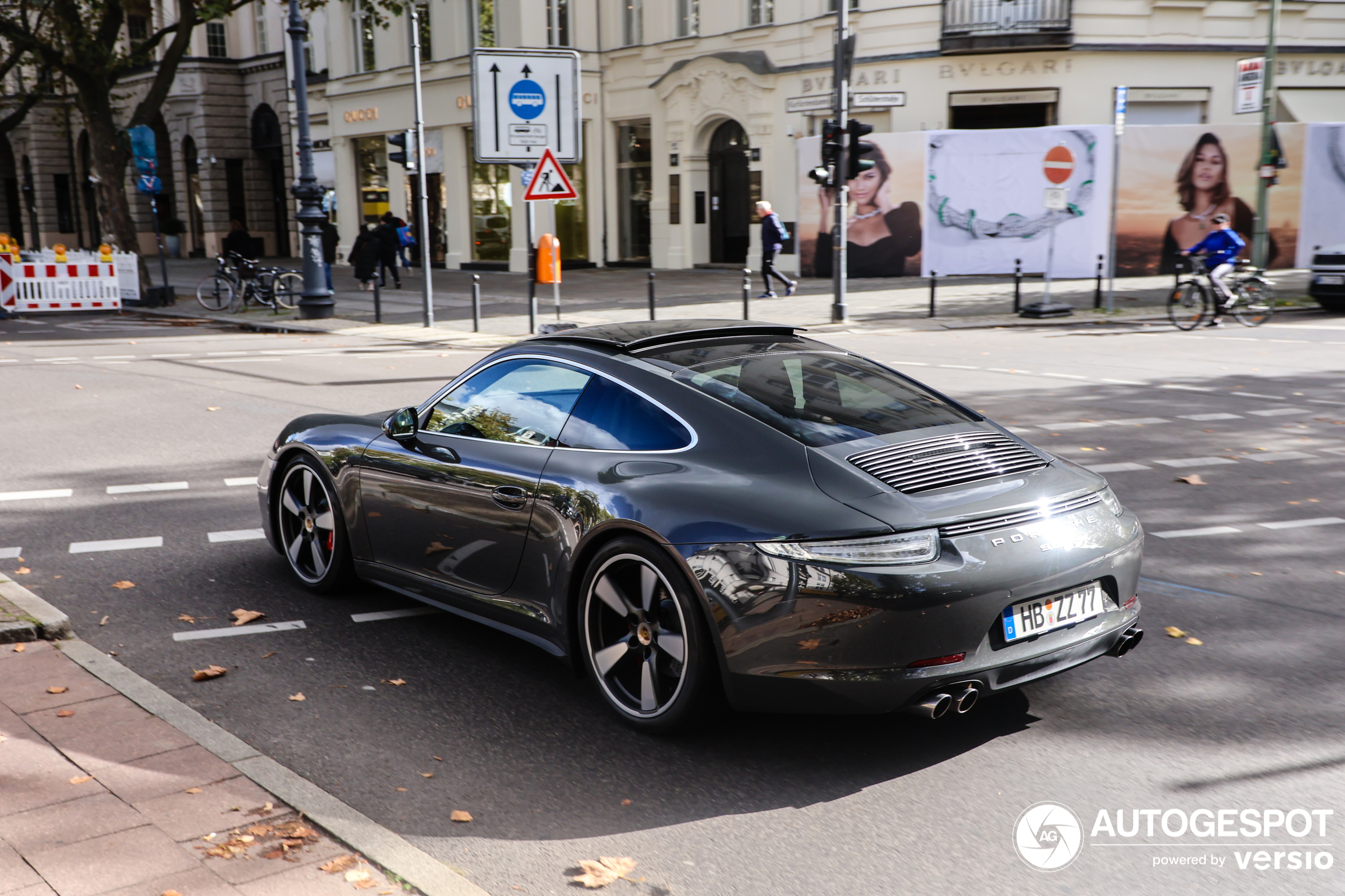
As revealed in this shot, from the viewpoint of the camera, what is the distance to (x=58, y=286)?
25906 millimetres

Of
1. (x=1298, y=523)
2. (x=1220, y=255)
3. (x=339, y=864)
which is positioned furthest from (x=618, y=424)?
(x=1220, y=255)

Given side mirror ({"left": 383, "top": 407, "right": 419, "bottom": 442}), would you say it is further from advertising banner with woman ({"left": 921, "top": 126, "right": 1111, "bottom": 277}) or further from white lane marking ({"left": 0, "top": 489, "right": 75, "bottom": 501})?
advertising banner with woman ({"left": 921, "top": 126, "right": 1111, "bottom": 277})

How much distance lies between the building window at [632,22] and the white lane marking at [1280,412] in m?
26.2

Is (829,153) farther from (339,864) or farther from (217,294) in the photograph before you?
(339,864)

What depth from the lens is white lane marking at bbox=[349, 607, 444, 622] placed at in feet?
18.6

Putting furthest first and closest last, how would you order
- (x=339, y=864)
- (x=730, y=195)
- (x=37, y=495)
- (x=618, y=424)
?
(x=730, y=195) → (x=37, y=495) → (x=618, y=424) → (x=339, y=864)

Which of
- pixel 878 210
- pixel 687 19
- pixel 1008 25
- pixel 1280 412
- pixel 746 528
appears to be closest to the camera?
pixel 746 528

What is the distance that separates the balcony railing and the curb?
26.0 meters

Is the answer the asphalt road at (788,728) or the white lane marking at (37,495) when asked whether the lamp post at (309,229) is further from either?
the white lane marking at (37,495)

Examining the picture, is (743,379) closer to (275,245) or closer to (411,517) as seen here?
(411,517)

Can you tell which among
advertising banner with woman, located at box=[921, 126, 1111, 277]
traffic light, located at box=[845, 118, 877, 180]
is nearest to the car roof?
traffic light, located at box=[845, 118, 877, 180]

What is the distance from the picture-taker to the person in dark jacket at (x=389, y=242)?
28922mm

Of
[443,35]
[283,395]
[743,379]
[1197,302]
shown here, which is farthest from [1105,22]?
[743,379]

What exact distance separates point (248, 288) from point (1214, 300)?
18083 mm
